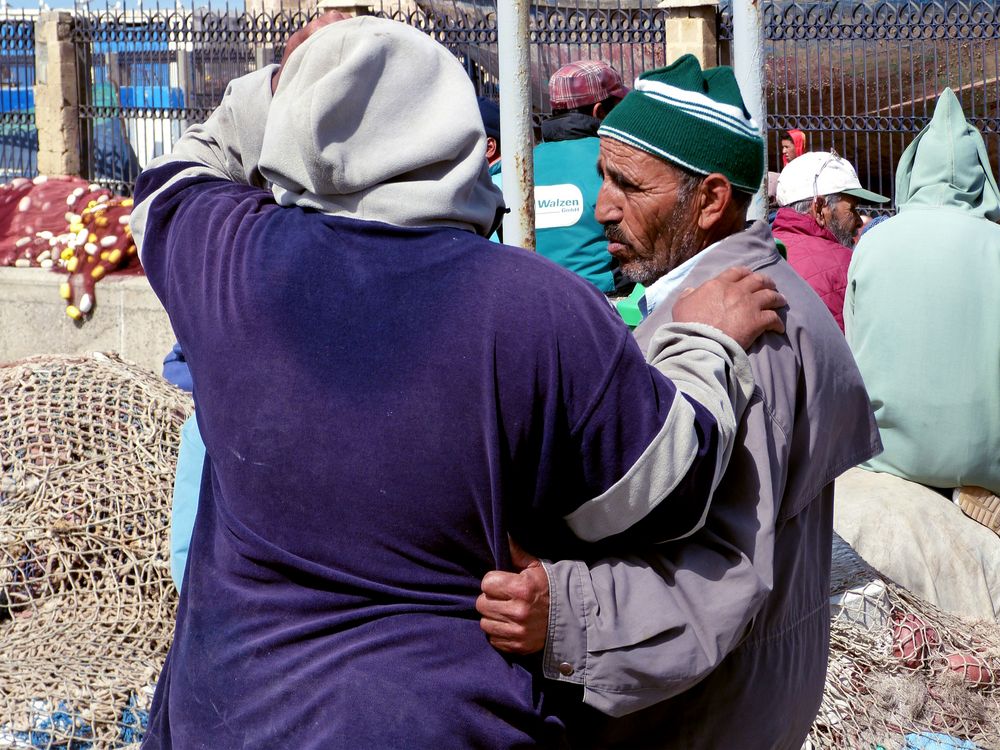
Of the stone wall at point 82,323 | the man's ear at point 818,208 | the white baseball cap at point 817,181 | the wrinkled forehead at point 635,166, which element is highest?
the wrinkled forehead at point 635,166

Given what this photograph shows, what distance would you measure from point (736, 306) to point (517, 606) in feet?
2.01

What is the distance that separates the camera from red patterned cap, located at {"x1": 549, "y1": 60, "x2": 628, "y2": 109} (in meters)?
5.55

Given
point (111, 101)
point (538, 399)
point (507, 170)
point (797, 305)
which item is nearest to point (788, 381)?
point (797, 305)

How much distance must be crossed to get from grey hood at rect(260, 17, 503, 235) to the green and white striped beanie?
67 cm

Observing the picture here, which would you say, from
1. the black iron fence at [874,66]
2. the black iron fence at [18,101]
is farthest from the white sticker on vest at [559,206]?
the black iron fence at [18,101]

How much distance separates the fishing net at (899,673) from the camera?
11.3ft

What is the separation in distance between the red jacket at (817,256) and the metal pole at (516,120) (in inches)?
93.2

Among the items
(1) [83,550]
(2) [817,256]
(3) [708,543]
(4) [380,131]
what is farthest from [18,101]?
(3) [708,543]

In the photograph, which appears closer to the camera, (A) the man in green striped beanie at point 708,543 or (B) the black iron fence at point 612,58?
(A) the man in green striped beanie at point 708,543

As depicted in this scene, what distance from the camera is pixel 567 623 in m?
1.75

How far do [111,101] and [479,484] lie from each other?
1004 centimetres

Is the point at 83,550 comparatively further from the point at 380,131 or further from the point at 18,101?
the point at 18,101

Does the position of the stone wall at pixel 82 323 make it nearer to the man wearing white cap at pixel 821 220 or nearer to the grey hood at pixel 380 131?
the man wearing white cap at pixel 821 220

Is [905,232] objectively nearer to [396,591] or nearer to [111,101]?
[396,591]
